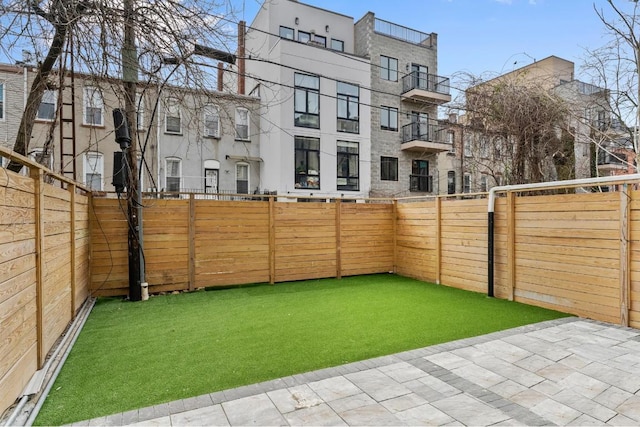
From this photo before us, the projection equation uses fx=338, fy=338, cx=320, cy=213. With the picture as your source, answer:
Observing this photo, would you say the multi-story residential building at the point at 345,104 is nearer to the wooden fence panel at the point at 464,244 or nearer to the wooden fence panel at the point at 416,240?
the wooden fence panel at the point at 416,240

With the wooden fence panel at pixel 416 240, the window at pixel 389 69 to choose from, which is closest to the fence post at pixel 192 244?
the wooden fence panel at pixel 416 240

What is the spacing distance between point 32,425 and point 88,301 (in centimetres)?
375

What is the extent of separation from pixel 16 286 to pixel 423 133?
→ 50.5 feet

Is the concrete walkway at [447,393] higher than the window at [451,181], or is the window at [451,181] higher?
the window at [451,181]

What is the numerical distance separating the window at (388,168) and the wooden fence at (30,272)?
12109 mm

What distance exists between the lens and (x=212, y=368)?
118 inches

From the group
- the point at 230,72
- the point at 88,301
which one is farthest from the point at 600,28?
the point at 88,301

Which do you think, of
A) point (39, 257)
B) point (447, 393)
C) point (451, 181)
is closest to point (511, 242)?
point (447, 393)

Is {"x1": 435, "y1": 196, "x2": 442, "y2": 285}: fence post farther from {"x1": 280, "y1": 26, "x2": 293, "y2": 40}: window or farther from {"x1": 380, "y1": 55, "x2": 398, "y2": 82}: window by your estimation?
{"x1": 280, "y1": 26, "x2": 293, "y2": 40}: window

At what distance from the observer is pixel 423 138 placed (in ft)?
50.1

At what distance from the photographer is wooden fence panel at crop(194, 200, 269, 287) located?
21.0ft

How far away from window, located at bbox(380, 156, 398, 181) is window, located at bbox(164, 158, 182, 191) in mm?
8120

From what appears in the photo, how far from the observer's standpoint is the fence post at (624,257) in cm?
413

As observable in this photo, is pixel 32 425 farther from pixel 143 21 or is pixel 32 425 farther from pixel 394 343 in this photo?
pixel 143 21
